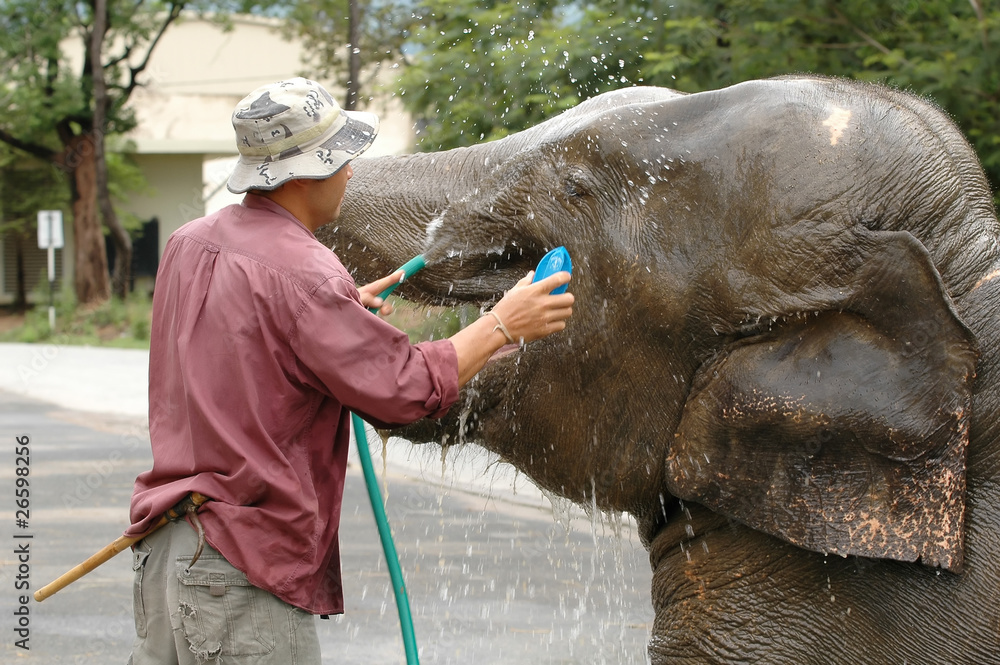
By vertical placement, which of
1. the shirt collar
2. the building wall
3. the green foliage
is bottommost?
the green foliage

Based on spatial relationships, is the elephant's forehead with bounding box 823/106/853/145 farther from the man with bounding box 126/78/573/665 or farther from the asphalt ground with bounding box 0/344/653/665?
the asphalt ground with bounding box 0/344/653/665

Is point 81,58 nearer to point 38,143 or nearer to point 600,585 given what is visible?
point 38,143

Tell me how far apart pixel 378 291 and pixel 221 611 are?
712mm

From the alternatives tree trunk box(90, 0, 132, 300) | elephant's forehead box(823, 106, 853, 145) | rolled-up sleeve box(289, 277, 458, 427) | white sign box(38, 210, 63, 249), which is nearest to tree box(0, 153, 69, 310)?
tree trunk box(90, 0, 132, 300)

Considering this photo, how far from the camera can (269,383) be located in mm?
2279

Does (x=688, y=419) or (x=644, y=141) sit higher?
(x=644, y=141)

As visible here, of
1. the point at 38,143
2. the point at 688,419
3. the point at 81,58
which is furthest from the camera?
the point at 81,58

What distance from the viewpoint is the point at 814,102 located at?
7.64ft

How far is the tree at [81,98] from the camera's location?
2750cm

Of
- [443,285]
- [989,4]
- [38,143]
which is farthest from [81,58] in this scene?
[443,285]

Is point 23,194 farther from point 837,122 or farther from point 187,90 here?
point 837,122

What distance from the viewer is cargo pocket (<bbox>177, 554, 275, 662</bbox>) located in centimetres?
232

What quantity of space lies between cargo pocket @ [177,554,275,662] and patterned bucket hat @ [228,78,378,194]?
2.32ft

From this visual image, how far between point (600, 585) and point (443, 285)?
455 cm
